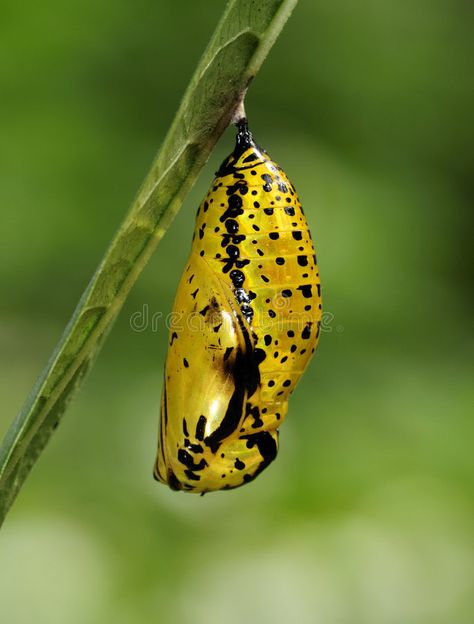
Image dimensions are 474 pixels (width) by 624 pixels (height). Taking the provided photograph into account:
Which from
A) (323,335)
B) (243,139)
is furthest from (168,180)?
(323,335)

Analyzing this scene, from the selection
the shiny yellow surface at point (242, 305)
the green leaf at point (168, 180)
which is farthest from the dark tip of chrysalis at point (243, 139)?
the green leaf at point (168, 180)

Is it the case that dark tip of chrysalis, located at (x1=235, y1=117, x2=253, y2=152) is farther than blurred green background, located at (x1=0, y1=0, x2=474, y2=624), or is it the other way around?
blurred green background, located at (x1=0, y1=0, x2=474, y2=624)

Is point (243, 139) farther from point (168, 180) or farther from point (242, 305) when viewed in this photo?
point (168, 180)

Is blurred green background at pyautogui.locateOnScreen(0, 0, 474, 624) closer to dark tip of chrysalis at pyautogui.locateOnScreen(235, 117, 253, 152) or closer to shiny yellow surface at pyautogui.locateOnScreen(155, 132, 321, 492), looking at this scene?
shiny yellow surface at pyautogui.locateOnScreen(155, 132, 321, 492)

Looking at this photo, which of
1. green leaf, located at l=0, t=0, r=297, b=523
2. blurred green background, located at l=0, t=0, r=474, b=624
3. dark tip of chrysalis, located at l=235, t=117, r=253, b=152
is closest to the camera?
green leaf, located at l=0, t=0, r=297, b=523

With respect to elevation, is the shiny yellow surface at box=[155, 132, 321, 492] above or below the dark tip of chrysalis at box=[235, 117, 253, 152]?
below

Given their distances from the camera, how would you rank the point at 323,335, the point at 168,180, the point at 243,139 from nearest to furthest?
1. the point at 168,180
2. the point at 243,139
3. the point at 323,335

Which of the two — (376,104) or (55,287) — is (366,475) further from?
(376,104)

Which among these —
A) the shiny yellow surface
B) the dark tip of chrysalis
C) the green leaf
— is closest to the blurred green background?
the shiny yellow surface
